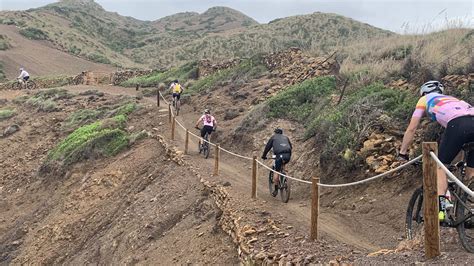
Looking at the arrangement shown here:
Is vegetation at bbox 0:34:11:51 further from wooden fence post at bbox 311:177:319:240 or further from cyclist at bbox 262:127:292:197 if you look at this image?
wooden fence post at bbox 311:177:319:240

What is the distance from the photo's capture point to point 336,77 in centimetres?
1647

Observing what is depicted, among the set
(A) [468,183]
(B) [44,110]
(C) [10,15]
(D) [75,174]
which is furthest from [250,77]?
(C) [10,15]

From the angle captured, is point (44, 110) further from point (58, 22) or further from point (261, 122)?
point (58, 22)

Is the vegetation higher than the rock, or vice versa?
the vegetation

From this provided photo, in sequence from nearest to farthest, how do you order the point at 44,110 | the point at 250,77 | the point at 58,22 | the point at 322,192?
1. the point at 322,192
2. the point at 250,77
3. the point at 44,110
4. the point at 58,22

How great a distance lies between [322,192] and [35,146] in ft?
55.5

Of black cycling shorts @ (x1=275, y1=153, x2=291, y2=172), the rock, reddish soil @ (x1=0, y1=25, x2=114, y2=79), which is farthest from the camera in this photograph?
reddish soil @ (x1=0, y1=25, x2=114, y2=79)

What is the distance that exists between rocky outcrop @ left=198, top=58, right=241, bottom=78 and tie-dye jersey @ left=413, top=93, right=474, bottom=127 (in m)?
23.3

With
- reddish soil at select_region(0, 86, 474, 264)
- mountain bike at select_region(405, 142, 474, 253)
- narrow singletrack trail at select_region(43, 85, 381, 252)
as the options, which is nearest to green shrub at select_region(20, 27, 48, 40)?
reddish soil at select_region(0, 86, 474, 264)

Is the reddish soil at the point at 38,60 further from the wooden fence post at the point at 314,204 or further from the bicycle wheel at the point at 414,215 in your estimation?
the bicycle wheel at the point at 414,215

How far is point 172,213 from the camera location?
11039 mm

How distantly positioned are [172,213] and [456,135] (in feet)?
23.9

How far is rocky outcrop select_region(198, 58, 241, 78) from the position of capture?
1137 inches

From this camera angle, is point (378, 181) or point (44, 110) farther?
point (44, 110)
